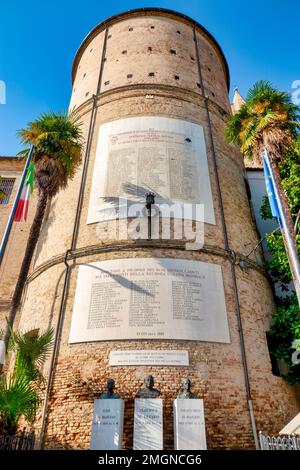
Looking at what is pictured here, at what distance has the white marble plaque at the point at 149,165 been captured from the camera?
1279 centimetres

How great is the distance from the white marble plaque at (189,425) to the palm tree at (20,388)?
11.4 ft

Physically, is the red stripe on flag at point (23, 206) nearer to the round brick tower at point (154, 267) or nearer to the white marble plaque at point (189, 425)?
the round brick tower at point (154, 267)

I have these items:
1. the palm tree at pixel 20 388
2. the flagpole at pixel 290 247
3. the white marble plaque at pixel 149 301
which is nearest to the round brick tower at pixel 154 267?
the white marble plaque at pixel 149 301

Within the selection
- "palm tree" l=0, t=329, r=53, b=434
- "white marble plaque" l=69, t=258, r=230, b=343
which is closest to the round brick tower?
"white marble plaque" l=69, t=258, r=230, b=343

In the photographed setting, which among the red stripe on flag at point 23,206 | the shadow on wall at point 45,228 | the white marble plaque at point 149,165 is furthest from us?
the shadow on wall at point 45,228

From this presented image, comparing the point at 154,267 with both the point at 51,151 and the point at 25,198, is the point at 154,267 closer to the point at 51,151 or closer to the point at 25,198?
the point at 25,198

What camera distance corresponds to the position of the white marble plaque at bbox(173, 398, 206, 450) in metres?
7.83

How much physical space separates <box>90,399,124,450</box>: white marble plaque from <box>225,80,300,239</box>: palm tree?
8.74 meters

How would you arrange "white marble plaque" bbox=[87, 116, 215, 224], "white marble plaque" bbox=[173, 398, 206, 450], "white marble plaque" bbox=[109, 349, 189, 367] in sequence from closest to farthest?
"white marble plaque" bbox=[173, 398, 206, 450]
"white marble plaque" bbox=[109, 349, 189, 367]
"white marble plaque" bbox=[87, 116, 215, 224]

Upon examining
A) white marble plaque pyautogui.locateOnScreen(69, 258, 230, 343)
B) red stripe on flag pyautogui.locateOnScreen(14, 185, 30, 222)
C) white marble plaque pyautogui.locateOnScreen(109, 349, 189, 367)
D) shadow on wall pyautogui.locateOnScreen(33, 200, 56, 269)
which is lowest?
white marble plaque pyautogui.locateOnScreen(109, 349, 189, 367)

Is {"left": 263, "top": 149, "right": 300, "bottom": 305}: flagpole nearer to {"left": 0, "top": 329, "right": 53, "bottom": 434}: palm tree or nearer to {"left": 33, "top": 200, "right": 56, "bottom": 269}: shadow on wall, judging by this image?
{"left": 0, "top": 329, "right": 53, "bottom": 434}: palm tree

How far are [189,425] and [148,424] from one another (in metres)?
0.98
